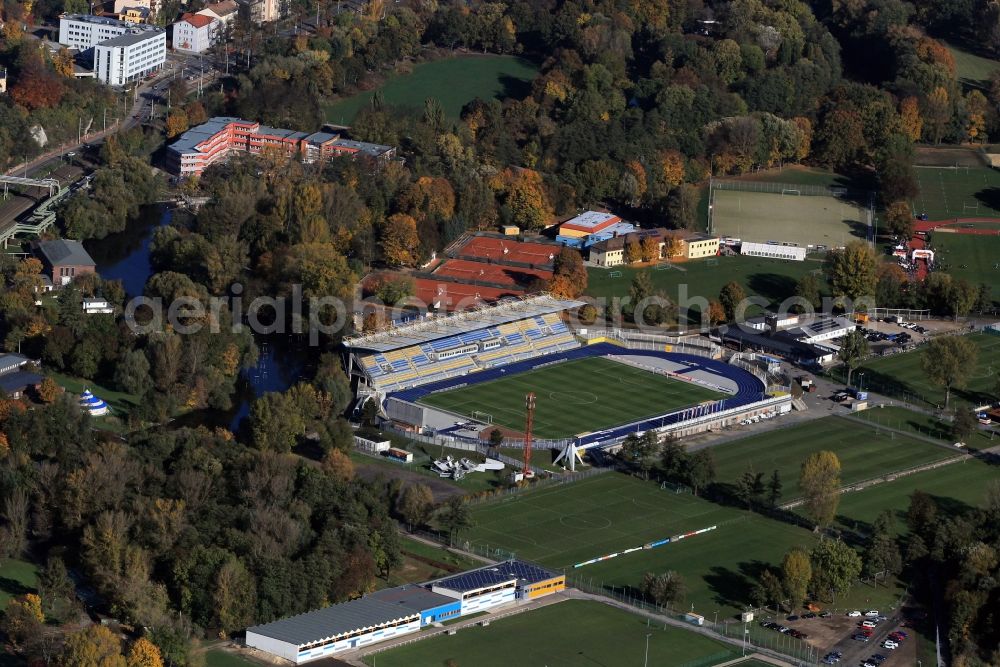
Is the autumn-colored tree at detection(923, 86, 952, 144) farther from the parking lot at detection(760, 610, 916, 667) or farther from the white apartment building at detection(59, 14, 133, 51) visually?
the parking lot at detection(760, 610, 916, 667)

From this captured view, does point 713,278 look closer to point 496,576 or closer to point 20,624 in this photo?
point 496,576

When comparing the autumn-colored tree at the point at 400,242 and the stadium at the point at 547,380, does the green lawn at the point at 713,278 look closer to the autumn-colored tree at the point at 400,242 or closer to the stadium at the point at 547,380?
the stadium at the point at 547,380

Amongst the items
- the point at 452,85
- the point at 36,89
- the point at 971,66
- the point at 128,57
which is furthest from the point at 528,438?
the point at 971,66

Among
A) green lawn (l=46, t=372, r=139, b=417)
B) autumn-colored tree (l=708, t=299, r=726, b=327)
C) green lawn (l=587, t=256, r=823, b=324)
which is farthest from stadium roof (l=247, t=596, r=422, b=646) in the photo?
green lawn (l=587, t=256, r=823, b=324)

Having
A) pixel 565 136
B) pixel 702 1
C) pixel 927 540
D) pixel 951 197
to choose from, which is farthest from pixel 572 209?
pixel 927 540

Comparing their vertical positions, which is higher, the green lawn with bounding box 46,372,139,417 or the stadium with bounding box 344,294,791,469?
the stadium with bounding box 344,294,791,469
